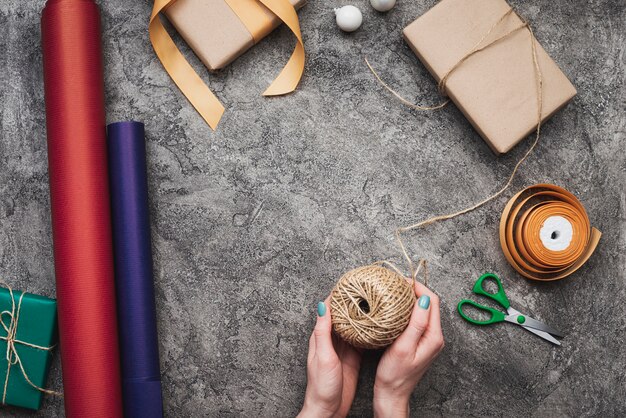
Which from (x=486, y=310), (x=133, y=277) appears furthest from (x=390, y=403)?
(x=133, y=277)

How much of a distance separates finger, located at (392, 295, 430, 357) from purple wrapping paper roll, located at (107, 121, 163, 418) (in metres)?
0.56

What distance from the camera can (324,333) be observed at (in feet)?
4.20

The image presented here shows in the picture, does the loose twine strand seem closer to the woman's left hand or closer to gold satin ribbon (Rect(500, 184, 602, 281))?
gold satin ribbon (Rect(500, 184, 602, 281))

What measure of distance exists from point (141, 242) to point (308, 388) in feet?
A: 1.64

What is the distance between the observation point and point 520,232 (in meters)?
1.39

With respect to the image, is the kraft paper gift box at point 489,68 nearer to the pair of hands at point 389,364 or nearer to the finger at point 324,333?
the pair of hands at point 389,364

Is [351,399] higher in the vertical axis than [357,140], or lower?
lower

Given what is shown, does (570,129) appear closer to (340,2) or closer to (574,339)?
(574,339)

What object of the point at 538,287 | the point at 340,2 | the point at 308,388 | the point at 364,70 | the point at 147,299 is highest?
the point at 340,2

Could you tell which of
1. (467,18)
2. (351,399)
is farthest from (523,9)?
(351,399)

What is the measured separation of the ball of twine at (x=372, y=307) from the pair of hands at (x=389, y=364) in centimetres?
3

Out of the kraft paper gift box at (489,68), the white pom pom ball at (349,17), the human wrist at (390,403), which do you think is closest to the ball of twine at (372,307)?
the human wrist at (390,403)

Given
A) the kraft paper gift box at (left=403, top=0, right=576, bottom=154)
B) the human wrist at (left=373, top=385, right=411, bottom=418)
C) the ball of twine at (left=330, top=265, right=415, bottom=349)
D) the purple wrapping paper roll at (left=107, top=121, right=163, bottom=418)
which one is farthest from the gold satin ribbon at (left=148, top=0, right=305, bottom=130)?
the human wrist at (left=373, top=385, right=411, bottom=418)

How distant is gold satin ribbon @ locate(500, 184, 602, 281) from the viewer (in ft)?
4.46
